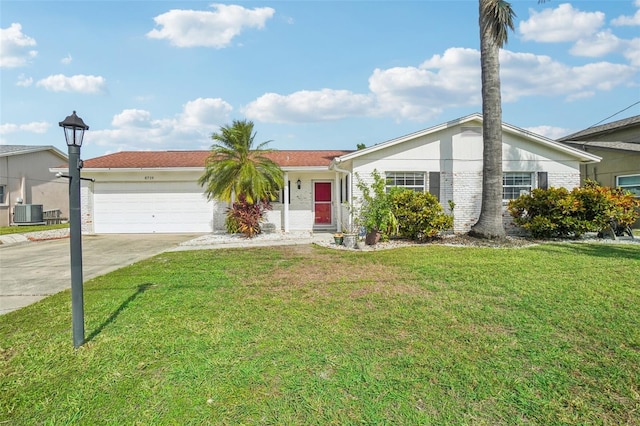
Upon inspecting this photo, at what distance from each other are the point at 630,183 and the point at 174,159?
785 inches

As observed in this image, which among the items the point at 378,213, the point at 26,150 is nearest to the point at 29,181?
the point at 26,150

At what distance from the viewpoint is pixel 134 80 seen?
1153cm

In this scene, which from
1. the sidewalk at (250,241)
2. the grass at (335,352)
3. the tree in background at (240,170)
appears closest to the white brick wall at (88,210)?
the sidewalk at (250,241)

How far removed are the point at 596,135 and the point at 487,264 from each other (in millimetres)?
17886

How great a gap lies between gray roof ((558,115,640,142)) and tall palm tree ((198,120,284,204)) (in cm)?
1778

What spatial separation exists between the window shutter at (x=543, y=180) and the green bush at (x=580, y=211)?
139 cm

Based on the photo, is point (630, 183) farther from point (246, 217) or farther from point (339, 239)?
point (246, 217)

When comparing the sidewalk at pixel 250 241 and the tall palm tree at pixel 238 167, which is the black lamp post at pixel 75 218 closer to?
the sidewalk at pixel 250 241

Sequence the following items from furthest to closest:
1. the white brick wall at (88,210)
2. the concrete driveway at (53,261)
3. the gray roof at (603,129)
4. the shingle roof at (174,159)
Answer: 1. the gray roof at (603,129)
2. the white brick wall at (88,210)
3. the shingle roof at (174,159)
4. the concrete driveway at (53,261)

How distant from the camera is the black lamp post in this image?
3.40 meters

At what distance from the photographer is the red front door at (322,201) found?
48.1 feet

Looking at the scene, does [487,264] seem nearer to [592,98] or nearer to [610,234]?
[610,234]

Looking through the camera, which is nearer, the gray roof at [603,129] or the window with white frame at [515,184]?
the window with white frame at [515,184]

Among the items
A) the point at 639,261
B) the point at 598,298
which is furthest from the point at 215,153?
the point at 639,261
